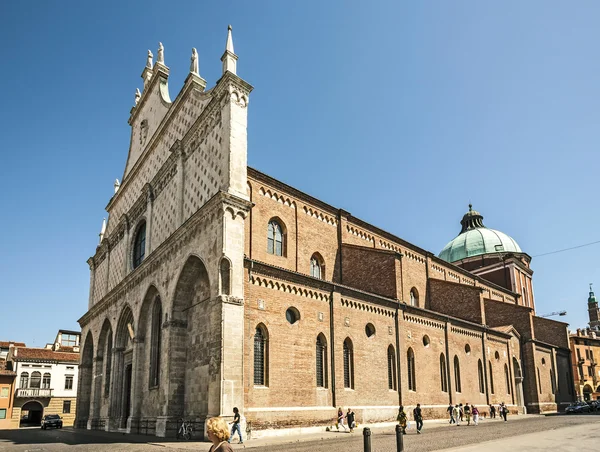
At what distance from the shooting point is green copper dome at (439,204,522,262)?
5200 cm

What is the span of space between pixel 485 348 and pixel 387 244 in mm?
9871

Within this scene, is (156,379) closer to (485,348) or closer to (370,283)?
(370,283)

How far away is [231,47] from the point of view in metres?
21.0

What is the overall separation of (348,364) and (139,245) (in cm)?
1441

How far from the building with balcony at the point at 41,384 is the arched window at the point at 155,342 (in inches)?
1273

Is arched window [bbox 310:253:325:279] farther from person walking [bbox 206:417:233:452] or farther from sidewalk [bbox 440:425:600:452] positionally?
person walking [bbox 206:417:233:452]

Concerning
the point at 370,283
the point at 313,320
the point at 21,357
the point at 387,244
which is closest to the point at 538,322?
the point at 387,244

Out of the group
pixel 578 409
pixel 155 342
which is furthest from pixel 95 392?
pixel 578 409

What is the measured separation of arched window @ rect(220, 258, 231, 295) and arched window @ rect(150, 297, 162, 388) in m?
7.76

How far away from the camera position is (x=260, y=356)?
19.4 metres

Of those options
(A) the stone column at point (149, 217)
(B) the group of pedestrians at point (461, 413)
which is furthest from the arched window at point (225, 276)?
(B) the group of pedestrians at point (461, 413)

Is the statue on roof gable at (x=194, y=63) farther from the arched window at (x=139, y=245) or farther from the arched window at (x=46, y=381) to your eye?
the arched window at (x=46, y=381)

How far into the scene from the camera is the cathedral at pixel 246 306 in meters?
19.0

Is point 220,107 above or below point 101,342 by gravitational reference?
above
